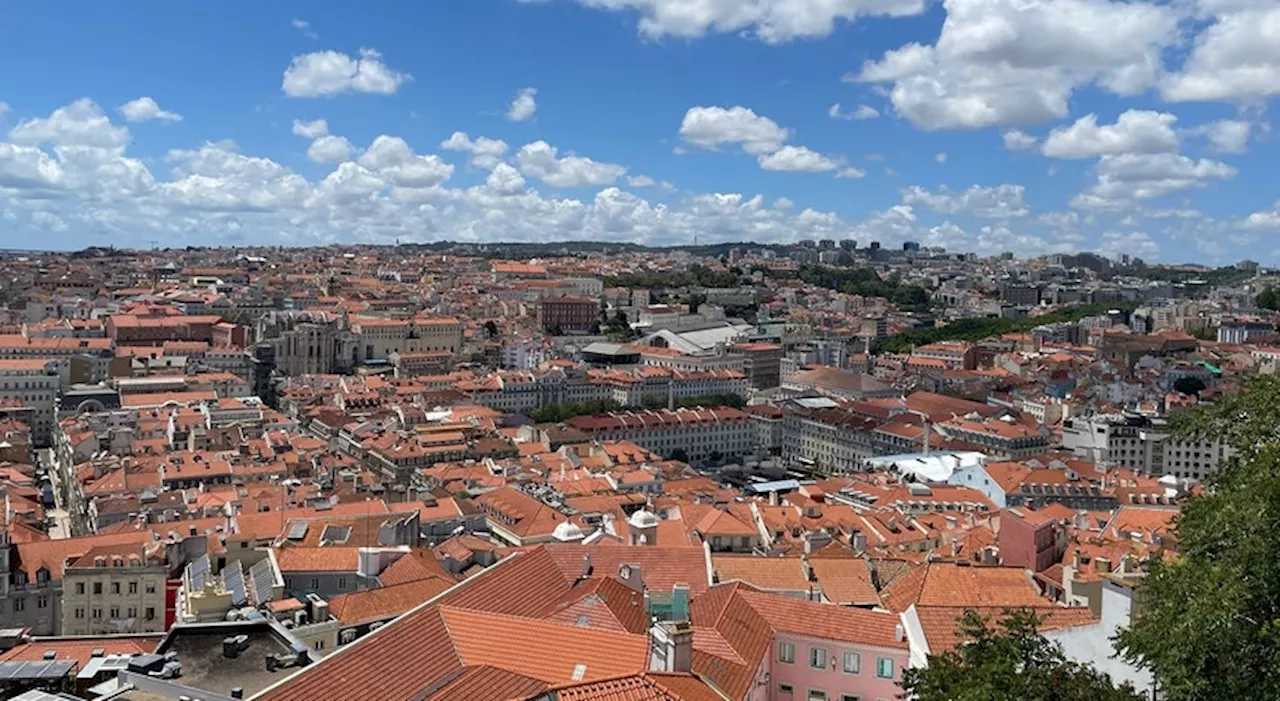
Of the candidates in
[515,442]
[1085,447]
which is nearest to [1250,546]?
[515,442]

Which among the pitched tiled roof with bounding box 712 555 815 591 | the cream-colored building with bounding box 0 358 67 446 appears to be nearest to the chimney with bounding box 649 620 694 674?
the pitched tiled roof with bounding box 712 555 815 591

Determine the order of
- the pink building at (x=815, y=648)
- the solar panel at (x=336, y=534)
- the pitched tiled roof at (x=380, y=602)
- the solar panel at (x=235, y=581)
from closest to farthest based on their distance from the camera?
the pink building at (x=815, y=648)
the pitched tiled roof at (x=380, y=602)
the solar panel at (x=235, y=581)
the solar panel at (x=336, y=534)

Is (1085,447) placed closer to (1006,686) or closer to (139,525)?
(139,525)

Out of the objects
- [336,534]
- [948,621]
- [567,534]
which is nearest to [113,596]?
[336,534]

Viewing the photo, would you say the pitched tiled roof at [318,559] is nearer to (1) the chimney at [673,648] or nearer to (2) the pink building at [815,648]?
(2) the pink building at [815,648]

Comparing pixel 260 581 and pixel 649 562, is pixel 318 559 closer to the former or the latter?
pixel 260 581

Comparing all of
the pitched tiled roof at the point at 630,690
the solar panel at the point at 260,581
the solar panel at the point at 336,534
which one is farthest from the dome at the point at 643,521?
the pitched tiled roof at the point at 630,690
